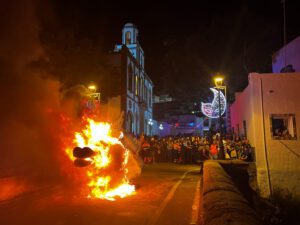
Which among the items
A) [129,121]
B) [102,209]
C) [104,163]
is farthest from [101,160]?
[129,121]

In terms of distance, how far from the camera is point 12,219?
24.1 ft

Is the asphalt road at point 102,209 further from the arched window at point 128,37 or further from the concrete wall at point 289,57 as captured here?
the arched window at point 128,37

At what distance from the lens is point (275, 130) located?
15.9 meters

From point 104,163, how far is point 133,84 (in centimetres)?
2911

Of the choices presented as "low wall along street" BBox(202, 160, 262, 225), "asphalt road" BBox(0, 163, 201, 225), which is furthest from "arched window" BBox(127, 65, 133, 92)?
"low wall along street" BBox(202, 160, 262, 225)

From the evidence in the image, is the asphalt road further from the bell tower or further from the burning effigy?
the bell tower

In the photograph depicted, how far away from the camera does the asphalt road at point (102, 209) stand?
7281mm

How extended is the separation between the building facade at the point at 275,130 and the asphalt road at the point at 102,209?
226 inches

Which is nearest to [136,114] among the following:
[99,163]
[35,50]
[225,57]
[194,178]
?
[225,57]

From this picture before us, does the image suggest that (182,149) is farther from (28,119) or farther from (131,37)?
(131,37)

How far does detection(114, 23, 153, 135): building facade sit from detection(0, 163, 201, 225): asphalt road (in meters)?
24.6

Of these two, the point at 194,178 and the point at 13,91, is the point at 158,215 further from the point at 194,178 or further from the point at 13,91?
the point at 13,91

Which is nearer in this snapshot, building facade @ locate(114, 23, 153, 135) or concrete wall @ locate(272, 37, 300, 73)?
concrete wall @ locate(272, 37, 300, 73)

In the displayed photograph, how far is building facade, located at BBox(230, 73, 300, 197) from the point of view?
604 inches
